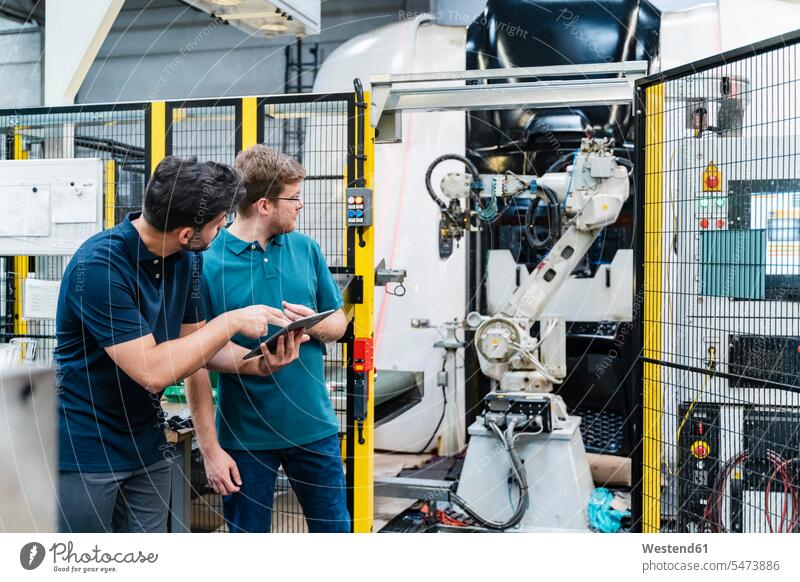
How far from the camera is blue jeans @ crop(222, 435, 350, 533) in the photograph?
2344mm

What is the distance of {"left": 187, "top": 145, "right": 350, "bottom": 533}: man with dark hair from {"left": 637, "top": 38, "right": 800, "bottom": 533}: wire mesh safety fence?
124 centimetres

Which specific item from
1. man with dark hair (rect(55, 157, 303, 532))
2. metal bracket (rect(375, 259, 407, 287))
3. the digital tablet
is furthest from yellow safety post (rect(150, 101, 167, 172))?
the digital tablet

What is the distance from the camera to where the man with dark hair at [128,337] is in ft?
6.03

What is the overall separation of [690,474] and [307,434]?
166 centimetres

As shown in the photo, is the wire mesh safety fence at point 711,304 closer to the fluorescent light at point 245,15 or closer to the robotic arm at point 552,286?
the robotic arm at point 552,286

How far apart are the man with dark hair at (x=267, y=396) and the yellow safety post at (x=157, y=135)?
4.11 ft

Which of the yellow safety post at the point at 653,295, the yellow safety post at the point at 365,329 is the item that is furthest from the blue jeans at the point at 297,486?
the yellow safety post at the point at 653,295

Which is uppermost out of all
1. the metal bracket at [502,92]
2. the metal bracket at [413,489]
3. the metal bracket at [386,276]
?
the metal bracket at [502,92]

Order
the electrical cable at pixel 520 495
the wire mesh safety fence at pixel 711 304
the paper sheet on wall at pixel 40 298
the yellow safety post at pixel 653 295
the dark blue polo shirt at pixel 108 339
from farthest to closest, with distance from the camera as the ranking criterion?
1. the electrical cable at pixel 520 495
2. the paper sheet on wall at pixel 40 298
3. the yellow safety post at pixel 653 295
4. the wire mesh safety fence at pixel 711 304
5. the dark blue polo shirt at pixel 108 339

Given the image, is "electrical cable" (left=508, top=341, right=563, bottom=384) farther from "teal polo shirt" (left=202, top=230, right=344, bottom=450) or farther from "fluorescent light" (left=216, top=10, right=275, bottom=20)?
"fluorescent light" (left=216, top=10, right=275, bottom=20)

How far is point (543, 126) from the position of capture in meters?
4.99

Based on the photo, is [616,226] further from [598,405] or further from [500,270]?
[598,405]
